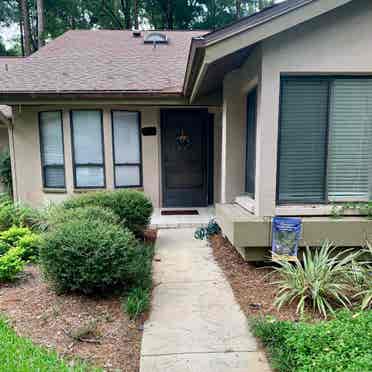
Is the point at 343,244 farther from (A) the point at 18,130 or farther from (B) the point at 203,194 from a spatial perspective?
(A) the point at 18,130

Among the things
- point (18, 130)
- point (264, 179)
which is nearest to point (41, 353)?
point (264, 179)

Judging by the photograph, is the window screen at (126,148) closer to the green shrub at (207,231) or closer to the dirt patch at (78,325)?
the green shrub at (207,231)

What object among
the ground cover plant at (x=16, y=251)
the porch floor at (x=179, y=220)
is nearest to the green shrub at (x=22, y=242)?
the ground cover plant at (x=16, y=251)

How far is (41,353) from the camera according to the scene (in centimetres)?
239

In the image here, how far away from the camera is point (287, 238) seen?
3793mm

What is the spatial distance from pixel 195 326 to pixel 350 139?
3062 mm

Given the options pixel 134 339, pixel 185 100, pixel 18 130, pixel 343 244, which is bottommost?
pixel 134 339

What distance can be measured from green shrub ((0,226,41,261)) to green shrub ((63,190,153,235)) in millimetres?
748

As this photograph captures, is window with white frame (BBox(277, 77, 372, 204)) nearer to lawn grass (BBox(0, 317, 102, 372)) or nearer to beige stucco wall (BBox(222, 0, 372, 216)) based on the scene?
beige stucco wall (BBox(222, 0, 372, 216))

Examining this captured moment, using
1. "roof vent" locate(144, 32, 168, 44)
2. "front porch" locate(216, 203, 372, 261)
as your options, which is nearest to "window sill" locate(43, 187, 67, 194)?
"front porch" locate(216, 203, 372, 261)

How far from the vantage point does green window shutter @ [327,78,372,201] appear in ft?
13.2

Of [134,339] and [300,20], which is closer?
[134,339]

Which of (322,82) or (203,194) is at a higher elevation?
(322,82)

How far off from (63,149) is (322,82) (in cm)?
596
